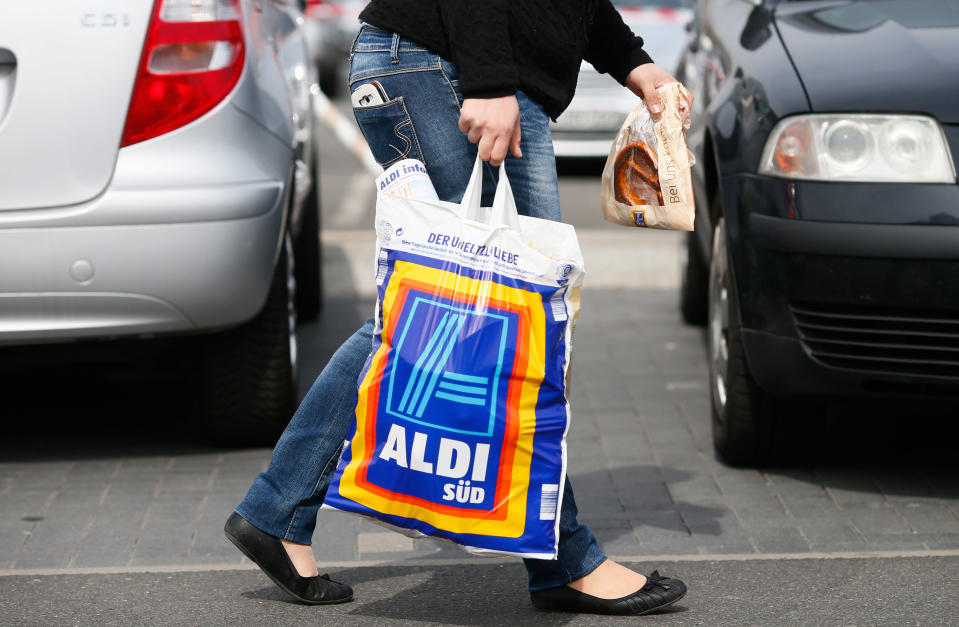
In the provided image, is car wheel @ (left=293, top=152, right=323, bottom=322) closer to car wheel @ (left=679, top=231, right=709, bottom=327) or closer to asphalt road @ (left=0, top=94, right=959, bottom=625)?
asphalt road @ (left=0, top=94, right=959, bottom=625)

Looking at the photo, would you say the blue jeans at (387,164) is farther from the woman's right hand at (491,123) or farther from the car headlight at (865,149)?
the car headlight at (865,149)

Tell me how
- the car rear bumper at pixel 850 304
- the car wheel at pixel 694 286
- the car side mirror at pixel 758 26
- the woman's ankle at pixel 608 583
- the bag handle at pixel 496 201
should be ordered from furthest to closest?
the car wheel at pixel 694 286
the car side mirror at pixel 758 26
the car rear bumper at pixel 850 304
the woman's ankle at pixel 608 583
the bag handle at pixel 496 201

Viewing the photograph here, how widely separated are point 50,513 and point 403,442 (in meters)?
1.40

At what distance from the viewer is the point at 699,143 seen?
4656mm

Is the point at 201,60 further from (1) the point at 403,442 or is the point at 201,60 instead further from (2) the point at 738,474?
(2) the point at 738,474

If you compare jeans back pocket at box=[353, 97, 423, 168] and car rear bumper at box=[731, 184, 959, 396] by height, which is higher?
jeans back pocket at box=[353, 97, 423, 168]

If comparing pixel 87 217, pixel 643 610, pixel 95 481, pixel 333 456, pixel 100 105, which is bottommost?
pixel 95 481

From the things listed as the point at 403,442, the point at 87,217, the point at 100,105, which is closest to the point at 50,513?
the point at 87,217

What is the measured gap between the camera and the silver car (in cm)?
373

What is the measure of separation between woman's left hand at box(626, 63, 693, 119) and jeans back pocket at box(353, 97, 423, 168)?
20.7 inches

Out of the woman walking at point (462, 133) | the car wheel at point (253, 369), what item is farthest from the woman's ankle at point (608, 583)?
the car wheel at point (253, 369)

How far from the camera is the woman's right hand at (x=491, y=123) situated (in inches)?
109

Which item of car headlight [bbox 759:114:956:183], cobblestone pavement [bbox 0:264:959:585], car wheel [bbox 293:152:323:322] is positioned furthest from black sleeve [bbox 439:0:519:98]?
car wheel [bbox 293:152:323:322]

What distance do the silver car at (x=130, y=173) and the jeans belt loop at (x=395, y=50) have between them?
1.06 meters
